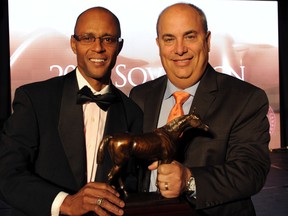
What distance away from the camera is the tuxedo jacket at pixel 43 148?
1.27m

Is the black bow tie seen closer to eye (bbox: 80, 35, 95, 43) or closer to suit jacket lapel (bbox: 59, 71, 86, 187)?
suit jacket lapel (bbox: 59, 71, 86, 187)

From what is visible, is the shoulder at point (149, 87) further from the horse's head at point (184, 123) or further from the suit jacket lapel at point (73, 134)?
the horse's head at point (184, 123)

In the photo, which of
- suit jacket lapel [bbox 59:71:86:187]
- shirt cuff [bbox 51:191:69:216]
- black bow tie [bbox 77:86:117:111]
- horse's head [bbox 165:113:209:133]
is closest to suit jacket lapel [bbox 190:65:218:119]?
horse's head [bbox 165:113:209:133]

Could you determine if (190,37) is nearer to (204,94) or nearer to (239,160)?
(204,94)

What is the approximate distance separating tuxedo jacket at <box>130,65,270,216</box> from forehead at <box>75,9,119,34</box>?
1.29 feet

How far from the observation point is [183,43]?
4.64 feet

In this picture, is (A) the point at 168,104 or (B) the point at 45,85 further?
(A) the point at 168,104

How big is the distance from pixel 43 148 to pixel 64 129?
0.32 feet

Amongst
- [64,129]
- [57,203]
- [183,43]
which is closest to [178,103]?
[183,43]

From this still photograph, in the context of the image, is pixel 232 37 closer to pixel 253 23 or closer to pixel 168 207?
pixel 253 23

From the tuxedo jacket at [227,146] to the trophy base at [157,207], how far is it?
12 centimetres

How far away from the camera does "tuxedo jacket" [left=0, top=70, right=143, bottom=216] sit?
4.16 feet

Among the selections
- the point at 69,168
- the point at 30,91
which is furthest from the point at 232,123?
the point at 30,91

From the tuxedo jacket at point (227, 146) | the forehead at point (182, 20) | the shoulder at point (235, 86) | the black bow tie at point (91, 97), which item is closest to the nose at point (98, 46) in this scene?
the black bow tie at point (91, 97)
